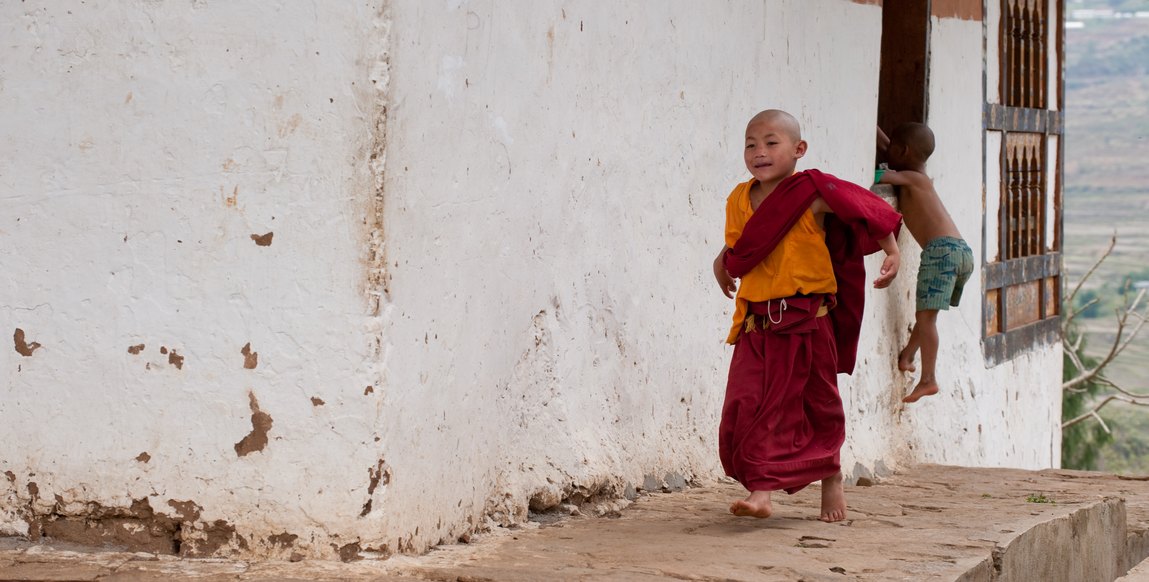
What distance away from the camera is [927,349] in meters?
6.05

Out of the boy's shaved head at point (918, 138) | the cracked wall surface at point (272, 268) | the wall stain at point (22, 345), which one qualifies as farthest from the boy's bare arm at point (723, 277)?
the boy's shaved head at point (918, 138)

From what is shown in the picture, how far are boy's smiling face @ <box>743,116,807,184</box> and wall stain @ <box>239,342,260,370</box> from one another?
59.8 inches

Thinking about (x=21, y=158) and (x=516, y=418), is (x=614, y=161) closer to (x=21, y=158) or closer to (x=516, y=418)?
(x=516, y=418)

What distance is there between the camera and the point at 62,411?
306 centimetres

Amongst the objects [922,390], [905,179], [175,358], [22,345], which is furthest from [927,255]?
[22,345]

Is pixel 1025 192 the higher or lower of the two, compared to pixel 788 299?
higher

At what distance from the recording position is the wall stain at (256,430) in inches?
116

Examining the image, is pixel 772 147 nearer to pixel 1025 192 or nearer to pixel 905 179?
pixel 905 179

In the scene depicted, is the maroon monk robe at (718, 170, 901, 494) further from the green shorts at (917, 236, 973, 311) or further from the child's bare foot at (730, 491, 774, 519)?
the green shorts at (917, 236, 973, 311)

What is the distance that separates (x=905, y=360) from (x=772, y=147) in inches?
106

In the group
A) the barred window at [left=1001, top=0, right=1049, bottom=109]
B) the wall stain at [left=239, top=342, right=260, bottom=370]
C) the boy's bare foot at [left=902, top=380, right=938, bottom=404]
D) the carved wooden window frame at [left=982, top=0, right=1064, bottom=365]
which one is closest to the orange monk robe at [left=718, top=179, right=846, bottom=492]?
the wall stain at [left=239, top=342, right=260, bottom=370]

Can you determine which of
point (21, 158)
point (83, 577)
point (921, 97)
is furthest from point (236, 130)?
point (921, 97)

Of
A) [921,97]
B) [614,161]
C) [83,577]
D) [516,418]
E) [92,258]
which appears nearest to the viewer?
[83,577]

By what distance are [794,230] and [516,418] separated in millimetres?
920
